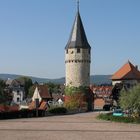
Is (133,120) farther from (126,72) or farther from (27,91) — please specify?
(27,91)

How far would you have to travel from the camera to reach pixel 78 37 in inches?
2808

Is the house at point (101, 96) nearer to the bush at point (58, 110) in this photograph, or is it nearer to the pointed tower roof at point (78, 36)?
the pointed tower roof at point (78, 36)

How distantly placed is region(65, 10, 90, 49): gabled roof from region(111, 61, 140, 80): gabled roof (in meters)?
18.7

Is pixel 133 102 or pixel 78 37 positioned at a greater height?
pixel 78 37

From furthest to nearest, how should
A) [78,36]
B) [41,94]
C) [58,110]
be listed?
[41,94] < [78,36] < [58,110]

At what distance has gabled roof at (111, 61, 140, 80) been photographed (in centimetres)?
8732

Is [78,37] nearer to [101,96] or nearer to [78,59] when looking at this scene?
[78,59]

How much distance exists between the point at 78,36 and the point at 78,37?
0.16 m

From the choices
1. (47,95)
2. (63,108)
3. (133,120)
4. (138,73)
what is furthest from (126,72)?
(133,120)

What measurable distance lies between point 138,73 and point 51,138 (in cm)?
6402

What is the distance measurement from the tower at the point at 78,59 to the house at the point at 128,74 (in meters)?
16.7

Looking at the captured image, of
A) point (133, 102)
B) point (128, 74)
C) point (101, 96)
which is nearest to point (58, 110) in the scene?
point (133, 102)

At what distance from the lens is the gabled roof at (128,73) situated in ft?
286

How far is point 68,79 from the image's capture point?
70.6 meters
